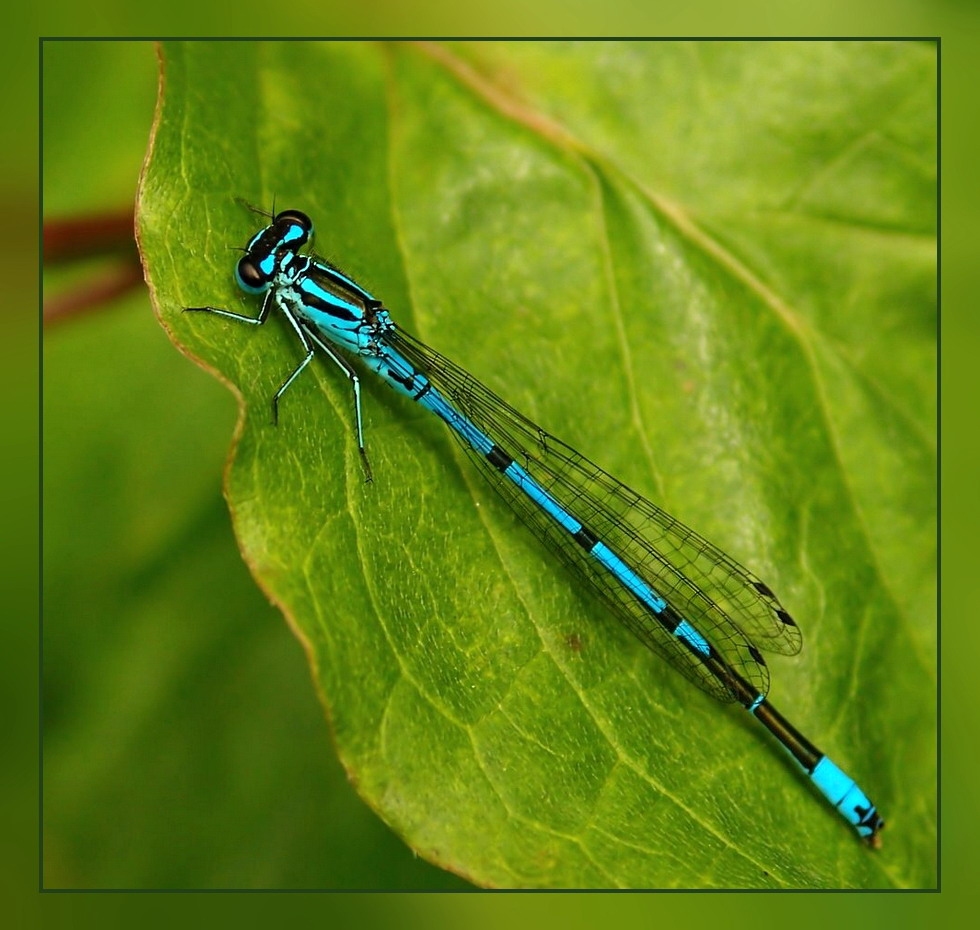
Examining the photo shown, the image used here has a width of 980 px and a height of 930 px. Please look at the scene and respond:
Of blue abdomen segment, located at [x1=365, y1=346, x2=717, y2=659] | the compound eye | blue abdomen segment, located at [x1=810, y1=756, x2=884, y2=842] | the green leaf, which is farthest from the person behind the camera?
blue abdomen segment, located at [x1=365, y1=346, x2=717, y2=659]

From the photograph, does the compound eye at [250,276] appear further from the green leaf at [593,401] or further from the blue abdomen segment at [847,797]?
the blue abdomen segment at [847,797]

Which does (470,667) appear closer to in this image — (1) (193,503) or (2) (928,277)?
(1) (193,503)

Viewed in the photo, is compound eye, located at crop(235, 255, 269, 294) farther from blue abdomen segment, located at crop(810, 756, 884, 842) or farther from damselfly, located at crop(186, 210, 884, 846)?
blue abdomen segment, located at crop(810, 756, 884, 842)

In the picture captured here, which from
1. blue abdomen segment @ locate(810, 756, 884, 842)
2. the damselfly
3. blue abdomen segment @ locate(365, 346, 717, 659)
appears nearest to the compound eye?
the damselfly

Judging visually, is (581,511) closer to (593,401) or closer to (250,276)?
(593,401)

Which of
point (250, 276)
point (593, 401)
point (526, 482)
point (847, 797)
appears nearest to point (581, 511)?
point (526, 482)

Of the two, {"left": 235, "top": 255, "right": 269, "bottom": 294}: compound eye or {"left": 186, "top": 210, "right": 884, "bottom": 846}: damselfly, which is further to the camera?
{"left": 186, "top": 210, "right": 884, "bottom": 846}: damselfly
